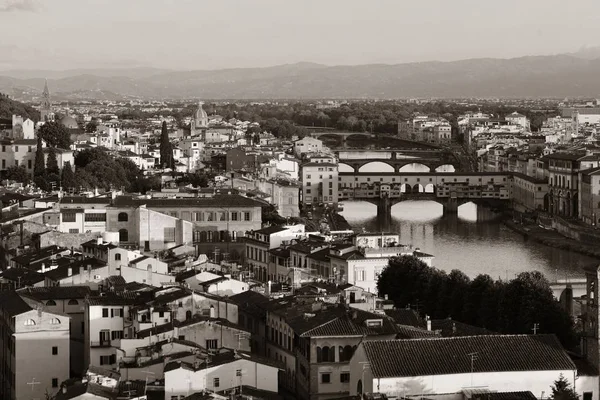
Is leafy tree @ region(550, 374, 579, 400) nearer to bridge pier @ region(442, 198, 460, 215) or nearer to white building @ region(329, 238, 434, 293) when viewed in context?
white building @ region(329, 238, 434, 293)

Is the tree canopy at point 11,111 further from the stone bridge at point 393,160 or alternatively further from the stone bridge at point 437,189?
the stone bridge at point 393,160

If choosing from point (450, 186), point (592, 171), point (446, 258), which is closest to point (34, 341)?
point (446, 258)

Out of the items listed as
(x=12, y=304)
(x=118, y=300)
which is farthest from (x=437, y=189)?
(x=12, y=304)

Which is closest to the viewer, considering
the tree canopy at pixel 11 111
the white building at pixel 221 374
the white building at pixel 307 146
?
the white building at pixel 221 374

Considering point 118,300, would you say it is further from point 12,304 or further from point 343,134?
point 343,134

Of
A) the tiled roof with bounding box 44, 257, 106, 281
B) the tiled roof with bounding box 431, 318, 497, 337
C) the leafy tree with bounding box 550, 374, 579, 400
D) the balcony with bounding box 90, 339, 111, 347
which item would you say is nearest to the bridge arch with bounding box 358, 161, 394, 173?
the tiled roof with bounding box 44, 257, 106, 281

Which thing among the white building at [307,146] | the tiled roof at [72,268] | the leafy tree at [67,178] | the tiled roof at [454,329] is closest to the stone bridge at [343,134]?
the white building at [307,146]
